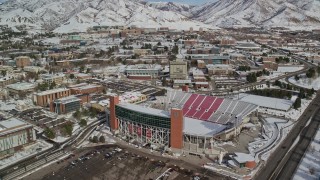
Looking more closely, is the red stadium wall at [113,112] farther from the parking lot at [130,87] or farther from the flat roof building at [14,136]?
the parking lot at [130,87]

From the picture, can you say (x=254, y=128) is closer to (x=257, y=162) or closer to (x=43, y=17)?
(x=257, y=162)

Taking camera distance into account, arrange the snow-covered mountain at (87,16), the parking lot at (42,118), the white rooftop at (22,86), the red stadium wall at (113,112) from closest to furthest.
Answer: the red stadium wall at (113,112) < the parking lot at (42,118) < the white rooftop at (22,86) < the snow-covered mountain at (87,16)

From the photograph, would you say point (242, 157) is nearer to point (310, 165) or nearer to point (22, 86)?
point (310, 165)

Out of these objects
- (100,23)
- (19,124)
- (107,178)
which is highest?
(100,23)

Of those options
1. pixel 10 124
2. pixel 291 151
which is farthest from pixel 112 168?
pixel 291 151

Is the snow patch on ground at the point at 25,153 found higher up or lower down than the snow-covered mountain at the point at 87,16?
lower down

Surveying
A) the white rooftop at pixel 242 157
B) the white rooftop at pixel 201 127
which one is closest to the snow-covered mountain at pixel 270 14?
the white rooftop at pixel 201 127

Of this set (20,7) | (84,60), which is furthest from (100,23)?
(84,60)
